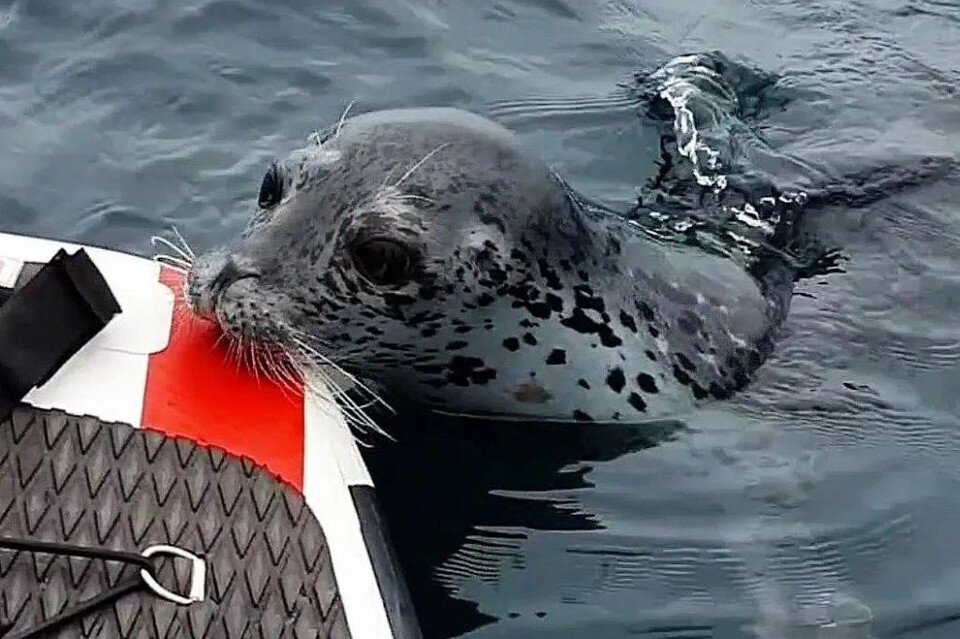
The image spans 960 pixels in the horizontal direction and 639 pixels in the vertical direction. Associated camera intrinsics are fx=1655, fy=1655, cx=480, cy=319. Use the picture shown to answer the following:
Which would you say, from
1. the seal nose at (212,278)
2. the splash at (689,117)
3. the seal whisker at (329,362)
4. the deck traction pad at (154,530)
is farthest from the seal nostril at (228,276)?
the splash at (689,117)

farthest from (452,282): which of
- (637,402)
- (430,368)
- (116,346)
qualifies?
(116,346)

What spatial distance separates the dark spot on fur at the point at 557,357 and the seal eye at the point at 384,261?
49 centimetres

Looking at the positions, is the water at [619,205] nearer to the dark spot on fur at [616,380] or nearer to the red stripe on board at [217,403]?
the dark spot on fur at [616,380]

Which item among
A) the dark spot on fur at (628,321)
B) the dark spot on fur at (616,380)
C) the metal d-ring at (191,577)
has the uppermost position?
the dark spot on fur at (628,321)

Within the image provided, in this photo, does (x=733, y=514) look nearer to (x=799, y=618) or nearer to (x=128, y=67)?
(x=799, y=618)

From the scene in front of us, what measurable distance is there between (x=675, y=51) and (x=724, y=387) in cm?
331

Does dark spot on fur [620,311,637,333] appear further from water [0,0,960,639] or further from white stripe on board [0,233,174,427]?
white stripe on board [0,233,174,427]

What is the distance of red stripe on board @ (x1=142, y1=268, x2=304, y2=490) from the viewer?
384 centimetres

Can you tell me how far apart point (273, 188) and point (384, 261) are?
17.1 inches

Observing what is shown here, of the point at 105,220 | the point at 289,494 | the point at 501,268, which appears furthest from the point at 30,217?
the point at 289,494

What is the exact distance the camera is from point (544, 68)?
303 inches

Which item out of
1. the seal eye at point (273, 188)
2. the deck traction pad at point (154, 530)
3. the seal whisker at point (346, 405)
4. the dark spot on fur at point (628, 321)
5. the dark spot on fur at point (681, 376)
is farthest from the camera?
the dark spot on fur at point (681, 376)

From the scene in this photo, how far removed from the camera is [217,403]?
4027 millimetres

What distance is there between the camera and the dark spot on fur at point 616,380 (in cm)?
477
